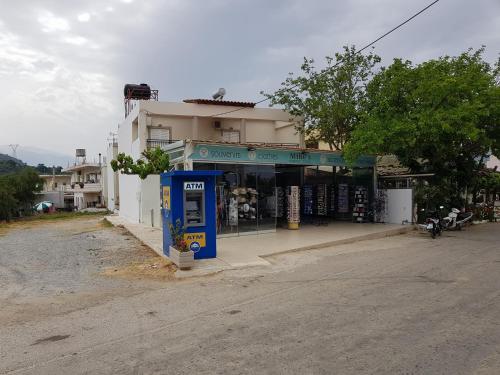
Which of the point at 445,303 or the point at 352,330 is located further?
the point at 445,303

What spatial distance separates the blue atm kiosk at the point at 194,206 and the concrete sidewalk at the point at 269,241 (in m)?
0.48

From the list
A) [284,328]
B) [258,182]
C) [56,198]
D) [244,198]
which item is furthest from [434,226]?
[56,198]

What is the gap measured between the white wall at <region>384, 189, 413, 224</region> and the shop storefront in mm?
958

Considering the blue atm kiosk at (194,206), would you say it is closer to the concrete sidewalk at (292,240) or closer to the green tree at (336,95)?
the concrete sidewalk at (292,240)

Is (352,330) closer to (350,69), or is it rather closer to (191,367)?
(191,367)

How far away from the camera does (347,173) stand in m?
20.7

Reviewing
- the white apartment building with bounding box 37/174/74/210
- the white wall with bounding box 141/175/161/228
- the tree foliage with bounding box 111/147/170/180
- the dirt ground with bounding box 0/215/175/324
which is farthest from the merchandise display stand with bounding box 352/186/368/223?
the white apartment building with bounding box 37/174/74/210

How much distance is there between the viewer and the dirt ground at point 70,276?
24.5 ft

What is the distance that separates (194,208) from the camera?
35.3 ft

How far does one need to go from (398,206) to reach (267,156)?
261 inches

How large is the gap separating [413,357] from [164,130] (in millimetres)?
19605

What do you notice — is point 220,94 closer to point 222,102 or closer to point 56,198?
point 222,102

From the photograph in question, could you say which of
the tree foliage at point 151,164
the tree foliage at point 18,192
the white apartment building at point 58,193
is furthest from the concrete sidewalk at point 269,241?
the white apartment building at point 58,193

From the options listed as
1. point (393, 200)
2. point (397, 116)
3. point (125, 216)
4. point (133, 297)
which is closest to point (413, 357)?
point (133, 297)
